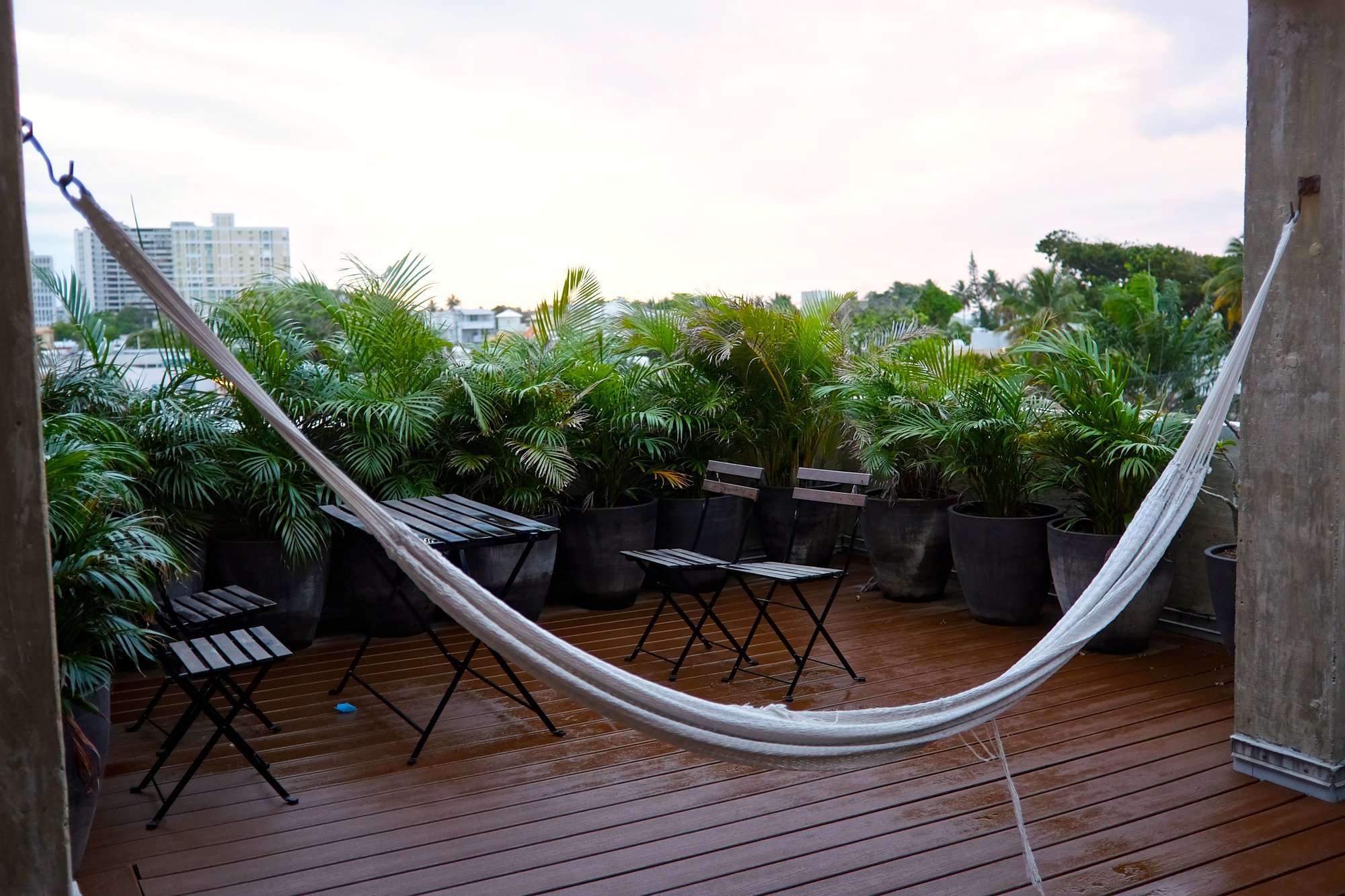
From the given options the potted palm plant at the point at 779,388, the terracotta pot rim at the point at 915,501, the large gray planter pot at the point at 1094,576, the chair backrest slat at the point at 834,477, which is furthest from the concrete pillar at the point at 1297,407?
the potted palm plant at the point at 779,388

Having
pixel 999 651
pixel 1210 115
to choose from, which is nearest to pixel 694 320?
pixel 999 651

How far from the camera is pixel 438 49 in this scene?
36.0 ft

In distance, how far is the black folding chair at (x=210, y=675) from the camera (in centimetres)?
325

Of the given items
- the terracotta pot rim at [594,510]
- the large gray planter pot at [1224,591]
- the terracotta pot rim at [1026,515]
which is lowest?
the large gray planter pot at [1224,591]

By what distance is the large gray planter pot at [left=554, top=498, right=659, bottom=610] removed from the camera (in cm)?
576

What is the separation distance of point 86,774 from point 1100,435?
4106 millimetres

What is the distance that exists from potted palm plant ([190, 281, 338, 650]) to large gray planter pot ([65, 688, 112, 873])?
5.91 feet

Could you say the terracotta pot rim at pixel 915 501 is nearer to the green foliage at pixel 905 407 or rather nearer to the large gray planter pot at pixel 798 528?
the green foliage at pixel 905 407

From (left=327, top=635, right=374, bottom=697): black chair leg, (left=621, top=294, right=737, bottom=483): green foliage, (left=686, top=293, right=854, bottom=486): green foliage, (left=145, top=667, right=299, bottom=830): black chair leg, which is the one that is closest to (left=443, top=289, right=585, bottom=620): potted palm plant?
(left=621, top=294, right=737, bottom=483): green foliage

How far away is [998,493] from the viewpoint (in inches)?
210

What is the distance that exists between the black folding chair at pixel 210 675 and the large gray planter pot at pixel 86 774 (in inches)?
9.8

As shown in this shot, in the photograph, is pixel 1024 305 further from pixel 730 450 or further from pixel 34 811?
pixel 34 811

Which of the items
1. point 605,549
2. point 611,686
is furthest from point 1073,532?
point 611,686

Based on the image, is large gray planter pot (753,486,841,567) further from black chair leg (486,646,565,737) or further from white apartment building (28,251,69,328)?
white apartment building (28,251,69,328)
